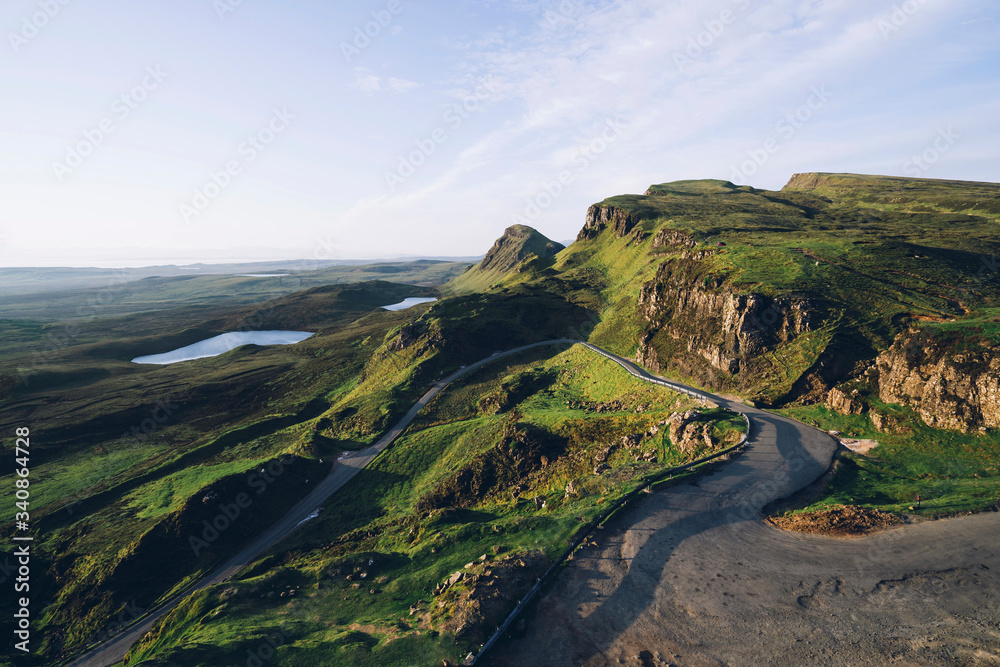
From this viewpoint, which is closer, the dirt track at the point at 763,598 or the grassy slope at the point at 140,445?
the dirt track at the point at 763,598

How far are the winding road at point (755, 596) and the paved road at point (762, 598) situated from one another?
65 mm

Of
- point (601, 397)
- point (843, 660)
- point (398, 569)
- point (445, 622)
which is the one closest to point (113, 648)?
point (398, 569)

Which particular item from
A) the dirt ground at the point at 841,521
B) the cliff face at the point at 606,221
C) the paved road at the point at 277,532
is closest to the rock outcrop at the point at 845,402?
the dirt ground at the point at 841,521

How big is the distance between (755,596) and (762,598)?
367mm

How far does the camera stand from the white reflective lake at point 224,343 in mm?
148000

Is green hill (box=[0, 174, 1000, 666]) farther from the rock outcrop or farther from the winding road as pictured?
the winding road

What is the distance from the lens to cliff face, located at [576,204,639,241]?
467 feet

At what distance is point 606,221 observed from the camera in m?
158

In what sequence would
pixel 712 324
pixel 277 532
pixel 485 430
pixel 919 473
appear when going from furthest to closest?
1. pixel 712 324
2. pixel 485 430
3. pixel 277 532
4. pixel 919 473

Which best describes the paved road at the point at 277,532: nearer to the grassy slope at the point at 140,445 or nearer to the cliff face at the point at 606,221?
the grassy slope at the point at 140,445

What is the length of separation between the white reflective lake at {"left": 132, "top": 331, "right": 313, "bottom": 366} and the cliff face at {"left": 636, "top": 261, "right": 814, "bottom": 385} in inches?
5347

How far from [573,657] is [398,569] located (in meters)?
16.0

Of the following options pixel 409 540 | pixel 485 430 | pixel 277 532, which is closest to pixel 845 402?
pixel 485 430

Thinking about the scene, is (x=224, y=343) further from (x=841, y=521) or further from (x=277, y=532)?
(x=841, y=521)
